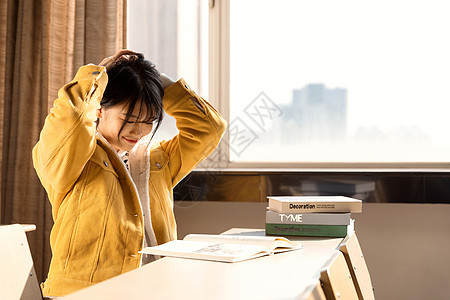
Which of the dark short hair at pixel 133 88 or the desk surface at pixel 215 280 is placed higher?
the dark short hair at pixel 133 88

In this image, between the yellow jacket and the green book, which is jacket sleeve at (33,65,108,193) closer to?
the yellow jacket

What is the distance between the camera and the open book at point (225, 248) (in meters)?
1.08

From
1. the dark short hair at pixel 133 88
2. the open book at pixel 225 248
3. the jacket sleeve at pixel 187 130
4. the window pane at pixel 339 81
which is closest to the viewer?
the open book at pixel 225 248

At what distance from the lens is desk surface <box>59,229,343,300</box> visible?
2.60ft

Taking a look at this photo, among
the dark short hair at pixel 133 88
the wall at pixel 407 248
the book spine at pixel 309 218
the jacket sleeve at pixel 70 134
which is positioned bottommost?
the wall at pixel 407 248

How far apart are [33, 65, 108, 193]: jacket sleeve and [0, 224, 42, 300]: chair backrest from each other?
0.35m

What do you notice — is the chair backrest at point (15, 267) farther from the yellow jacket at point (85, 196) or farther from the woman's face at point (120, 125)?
the woman's face at point (120, 125)

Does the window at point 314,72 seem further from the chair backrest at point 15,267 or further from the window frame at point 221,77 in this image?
the chair backrest at point 15,267

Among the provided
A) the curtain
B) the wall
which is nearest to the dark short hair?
the curtain

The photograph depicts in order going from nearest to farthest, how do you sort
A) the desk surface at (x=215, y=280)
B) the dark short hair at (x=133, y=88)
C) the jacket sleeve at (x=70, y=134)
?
the desk surface at (x=215, y=280), the jacket sleeve at (x=70, y=134), the dark short hair at (x=133, y=88)

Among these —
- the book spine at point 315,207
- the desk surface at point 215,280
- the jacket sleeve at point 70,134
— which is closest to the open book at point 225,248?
the desk surface at point 215,280

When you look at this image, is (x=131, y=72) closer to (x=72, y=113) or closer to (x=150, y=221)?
(x=72, y=113)

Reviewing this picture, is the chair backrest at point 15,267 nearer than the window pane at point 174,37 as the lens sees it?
Yes

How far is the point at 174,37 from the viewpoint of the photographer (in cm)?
256
